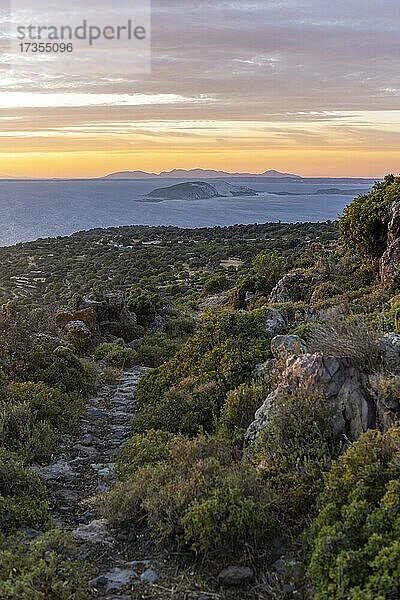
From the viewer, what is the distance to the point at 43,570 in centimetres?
481

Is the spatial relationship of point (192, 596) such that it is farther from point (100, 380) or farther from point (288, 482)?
point (100, 380)

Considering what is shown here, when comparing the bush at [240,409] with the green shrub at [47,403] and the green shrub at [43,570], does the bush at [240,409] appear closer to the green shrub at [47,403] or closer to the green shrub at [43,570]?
the green shrub at [47,403]

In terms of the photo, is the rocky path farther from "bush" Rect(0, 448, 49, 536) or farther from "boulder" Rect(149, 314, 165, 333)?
"boulder" Rect(149, 314, 165, 333)

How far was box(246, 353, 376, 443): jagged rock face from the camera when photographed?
6.39 m

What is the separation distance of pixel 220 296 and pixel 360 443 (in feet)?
74.9

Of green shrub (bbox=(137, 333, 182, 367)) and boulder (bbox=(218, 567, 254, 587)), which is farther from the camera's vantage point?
green shrub (bbox=(137, 333, 182, 367))

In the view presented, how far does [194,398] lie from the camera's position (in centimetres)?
889

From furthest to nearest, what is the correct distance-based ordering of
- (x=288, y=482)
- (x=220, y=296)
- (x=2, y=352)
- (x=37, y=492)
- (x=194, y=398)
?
1. (x=220, y=296)
2. (x=2, y=352)
3. (x=194, y=398)
4. (x=37, y=492)
5. (x=288, y=482)

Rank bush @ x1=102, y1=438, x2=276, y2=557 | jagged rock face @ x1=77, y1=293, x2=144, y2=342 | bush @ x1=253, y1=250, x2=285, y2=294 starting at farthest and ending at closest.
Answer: bush @ x1=253, y1=250, x2=285, y2=294 < jagged rock face @ x1=77, y1=293, x2=144, y2=342 < bush @ x1=102, y1=438, x2=276, y2=557

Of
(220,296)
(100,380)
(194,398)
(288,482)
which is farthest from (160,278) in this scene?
(288,482)

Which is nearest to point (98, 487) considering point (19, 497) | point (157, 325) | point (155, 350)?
point (19, 497)

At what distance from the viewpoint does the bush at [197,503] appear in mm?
5215

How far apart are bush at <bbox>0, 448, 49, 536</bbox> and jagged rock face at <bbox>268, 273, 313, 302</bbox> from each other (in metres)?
11.0

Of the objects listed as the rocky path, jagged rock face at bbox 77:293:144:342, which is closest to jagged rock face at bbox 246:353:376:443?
the rocky path
